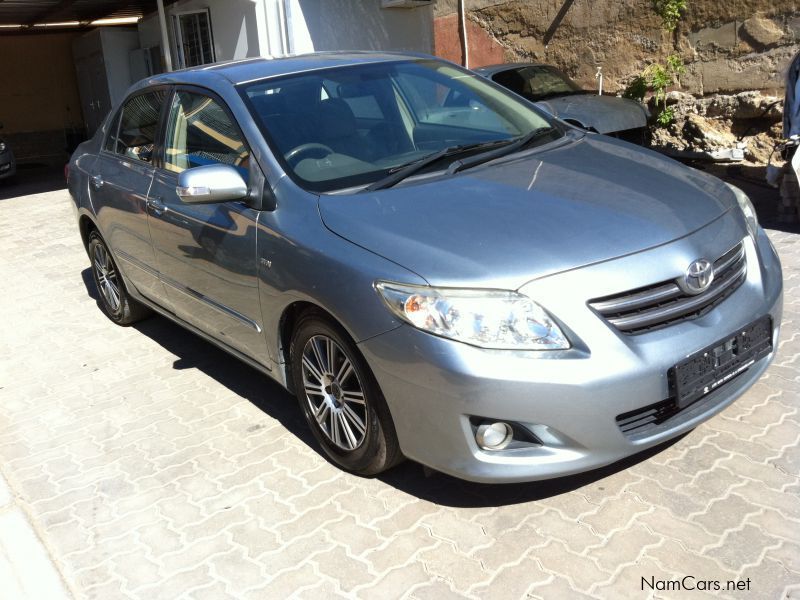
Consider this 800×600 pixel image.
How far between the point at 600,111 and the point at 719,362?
7.63 meters

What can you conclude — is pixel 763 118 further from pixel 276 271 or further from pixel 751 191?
pixel 276 271

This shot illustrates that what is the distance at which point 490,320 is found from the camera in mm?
2797

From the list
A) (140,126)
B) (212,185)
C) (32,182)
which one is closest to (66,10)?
(32,182)

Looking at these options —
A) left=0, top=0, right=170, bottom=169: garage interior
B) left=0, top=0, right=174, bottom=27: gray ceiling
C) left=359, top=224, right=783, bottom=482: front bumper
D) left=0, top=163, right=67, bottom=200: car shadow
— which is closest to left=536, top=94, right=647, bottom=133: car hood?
left=359, top=224, right=783, bottom=482: front bumper

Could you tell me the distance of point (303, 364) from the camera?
359 centimetres

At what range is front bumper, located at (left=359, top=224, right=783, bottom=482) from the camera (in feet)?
9.00

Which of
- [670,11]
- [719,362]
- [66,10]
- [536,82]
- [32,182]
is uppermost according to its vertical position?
[66,10]

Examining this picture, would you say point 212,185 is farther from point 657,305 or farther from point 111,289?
point 111,289

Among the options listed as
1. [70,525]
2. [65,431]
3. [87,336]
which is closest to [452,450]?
[70,525]

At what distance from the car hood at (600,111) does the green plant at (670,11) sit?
1.49 metres

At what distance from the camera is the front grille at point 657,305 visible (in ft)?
9.30

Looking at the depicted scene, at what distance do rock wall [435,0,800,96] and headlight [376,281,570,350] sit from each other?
30.4 ft

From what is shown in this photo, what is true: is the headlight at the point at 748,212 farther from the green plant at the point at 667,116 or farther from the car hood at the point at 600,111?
the green plant at the point at 667,116

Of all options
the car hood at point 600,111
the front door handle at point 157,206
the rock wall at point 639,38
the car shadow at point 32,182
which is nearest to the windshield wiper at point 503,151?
the front door handle at point 157,206
